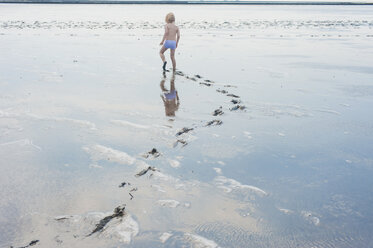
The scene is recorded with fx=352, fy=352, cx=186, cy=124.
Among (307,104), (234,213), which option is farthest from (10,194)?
(307,104)

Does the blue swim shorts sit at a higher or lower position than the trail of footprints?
higher

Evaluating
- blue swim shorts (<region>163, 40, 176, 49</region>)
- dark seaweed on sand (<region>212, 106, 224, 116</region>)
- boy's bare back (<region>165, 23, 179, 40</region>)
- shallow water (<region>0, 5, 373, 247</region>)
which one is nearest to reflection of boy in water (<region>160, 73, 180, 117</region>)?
shallow water (<region>0, 5, 373, 247</region>)

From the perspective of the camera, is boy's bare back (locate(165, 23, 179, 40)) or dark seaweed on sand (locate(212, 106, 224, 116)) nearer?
dark seaweed on sand (locate(212, 106, 224, 116))

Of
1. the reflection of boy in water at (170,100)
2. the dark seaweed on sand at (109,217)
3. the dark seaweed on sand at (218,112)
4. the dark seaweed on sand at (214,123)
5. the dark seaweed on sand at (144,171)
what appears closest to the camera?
the dark seaweed on sand at (109,217)

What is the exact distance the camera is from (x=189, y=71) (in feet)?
37.9

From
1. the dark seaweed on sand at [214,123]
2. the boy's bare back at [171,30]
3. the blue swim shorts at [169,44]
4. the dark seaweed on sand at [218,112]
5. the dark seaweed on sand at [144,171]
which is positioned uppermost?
the boy's bare back at [171,30]

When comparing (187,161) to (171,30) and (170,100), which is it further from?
(171,30)

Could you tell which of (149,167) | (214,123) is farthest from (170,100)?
(149,167)

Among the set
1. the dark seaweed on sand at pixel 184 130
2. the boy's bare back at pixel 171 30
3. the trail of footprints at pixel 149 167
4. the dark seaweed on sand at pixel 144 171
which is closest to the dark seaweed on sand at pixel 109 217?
the trail of footprints at pixel 149 167

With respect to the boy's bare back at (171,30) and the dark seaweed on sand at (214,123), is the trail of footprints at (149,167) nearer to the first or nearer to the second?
the dark seaweed on sand at (214,123)

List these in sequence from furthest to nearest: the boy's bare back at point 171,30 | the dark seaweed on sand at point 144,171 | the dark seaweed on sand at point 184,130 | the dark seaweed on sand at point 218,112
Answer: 1. the boy's bare back at point 171,30
2. the dark seaweed on sand at point 218,112
3. the dark seaweed on sand at point 184,130
4. the dark seaweed on sand at point 144,171

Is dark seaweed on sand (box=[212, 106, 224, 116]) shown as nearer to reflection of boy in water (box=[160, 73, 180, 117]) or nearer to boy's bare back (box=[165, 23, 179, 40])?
reflection of boy in water (box=[160, 73, 180, 117])

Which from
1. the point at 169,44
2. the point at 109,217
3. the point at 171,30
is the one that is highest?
the point at 171,30

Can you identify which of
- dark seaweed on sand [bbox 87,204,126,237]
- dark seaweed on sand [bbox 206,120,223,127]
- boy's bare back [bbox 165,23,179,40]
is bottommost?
dark seaweed on sand [bbox 87,204,126,237]
